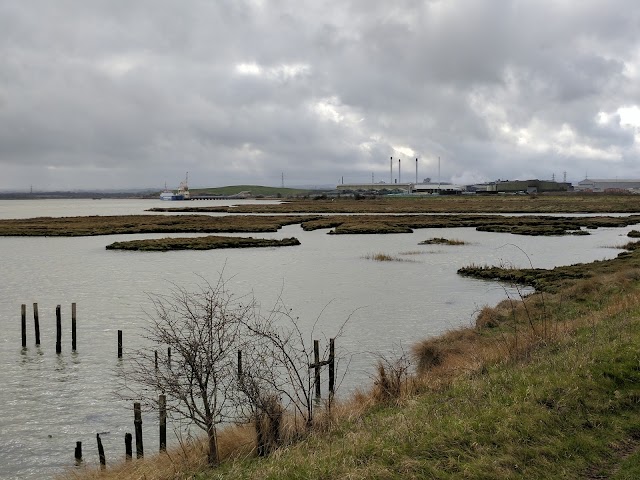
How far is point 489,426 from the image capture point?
8875mm

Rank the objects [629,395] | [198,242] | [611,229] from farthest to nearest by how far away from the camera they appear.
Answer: [611,229] → [198,242] → [629,395]

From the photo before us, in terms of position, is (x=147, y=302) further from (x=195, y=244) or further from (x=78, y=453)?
(x=195, y=244)

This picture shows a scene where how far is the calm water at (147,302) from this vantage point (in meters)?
15.3

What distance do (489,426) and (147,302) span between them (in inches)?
1039

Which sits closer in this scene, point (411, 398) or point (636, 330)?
point (411, 398)

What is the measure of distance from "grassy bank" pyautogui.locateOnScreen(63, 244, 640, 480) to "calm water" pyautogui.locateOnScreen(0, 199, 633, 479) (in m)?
3.78

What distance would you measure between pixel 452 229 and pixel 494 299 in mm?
52565

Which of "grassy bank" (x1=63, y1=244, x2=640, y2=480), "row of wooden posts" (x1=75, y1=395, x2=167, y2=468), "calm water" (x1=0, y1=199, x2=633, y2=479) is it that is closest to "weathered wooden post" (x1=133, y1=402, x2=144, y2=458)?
"row of wooden posts" (x1=75, y1=395, x2=167, y2=468)

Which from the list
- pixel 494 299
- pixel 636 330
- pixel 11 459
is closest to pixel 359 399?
pixel 636 330

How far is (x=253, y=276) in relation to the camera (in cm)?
4128

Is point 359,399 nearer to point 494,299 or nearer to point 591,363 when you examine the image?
point 591,363

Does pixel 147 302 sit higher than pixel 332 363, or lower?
lower

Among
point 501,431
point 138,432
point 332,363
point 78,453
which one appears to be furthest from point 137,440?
point 501,431

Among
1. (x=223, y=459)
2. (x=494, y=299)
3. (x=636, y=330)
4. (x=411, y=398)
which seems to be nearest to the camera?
(x=223, y=459)
